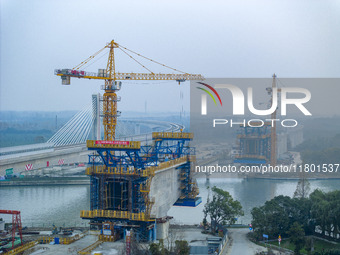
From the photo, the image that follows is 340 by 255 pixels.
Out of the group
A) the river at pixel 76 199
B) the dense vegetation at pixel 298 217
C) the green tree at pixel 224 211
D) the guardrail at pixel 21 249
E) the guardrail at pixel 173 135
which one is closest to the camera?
the guardrail at pixel 21 249

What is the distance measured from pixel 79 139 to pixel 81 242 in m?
21.7

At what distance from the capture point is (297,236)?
36.6ft

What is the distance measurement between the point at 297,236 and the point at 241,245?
4.64 ft

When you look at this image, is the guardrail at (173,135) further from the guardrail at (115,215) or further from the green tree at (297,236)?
the green tree at (297,236)

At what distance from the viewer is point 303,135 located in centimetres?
4322

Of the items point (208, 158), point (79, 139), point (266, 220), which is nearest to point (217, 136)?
point (208, 158)

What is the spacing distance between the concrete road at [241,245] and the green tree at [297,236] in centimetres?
70

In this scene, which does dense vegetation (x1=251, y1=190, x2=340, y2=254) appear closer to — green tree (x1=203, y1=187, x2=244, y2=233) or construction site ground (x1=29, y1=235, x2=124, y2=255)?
green tree (x1=203, y1=187, x2=244, y2=233)

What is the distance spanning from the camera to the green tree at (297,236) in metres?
10.9

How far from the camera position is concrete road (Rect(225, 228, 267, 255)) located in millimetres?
11305

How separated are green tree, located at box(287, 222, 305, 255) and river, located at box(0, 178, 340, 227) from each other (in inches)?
136

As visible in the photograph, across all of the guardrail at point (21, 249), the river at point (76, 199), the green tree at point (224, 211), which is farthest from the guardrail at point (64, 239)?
the green tree at point (224, 211)

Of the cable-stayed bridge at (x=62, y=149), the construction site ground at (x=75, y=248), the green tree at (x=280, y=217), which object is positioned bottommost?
the construction site ground at (x=75, y=248)

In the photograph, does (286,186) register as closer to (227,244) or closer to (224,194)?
(224,194)
